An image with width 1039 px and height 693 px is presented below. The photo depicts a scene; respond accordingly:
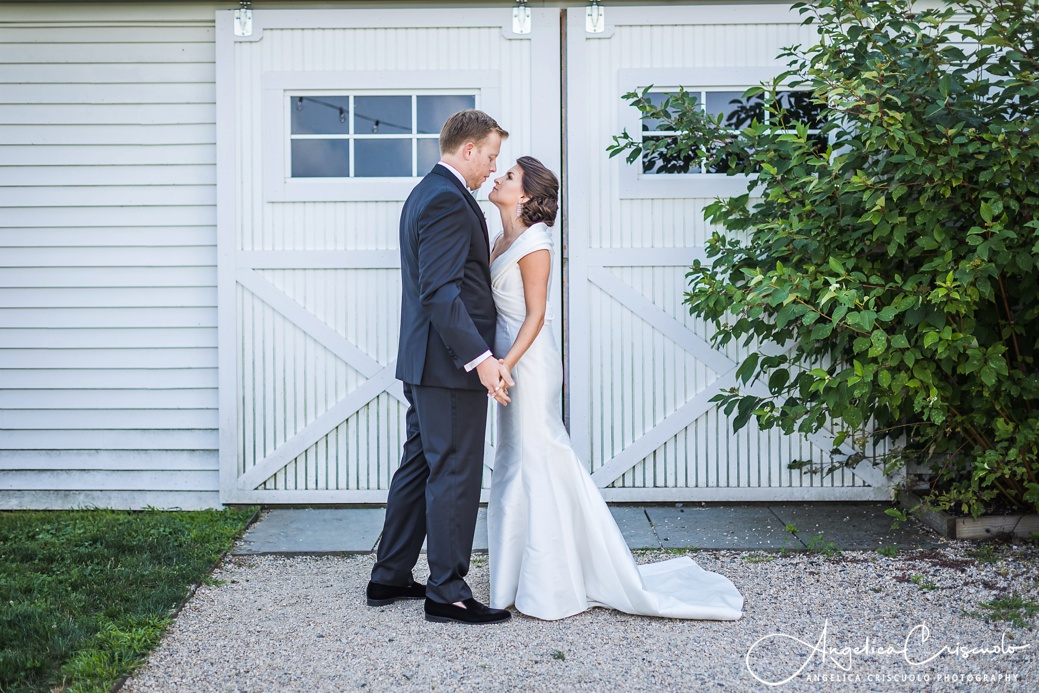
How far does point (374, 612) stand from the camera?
3705mm

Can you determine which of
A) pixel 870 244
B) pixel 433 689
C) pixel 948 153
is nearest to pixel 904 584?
pixel 870 244

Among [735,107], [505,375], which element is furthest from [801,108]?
[505,375]

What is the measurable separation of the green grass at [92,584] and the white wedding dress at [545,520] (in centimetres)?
130

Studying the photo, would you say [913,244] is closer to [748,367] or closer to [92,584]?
[748,367]

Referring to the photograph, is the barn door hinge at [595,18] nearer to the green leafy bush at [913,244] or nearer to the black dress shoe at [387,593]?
the green leafy bush at [913,244]

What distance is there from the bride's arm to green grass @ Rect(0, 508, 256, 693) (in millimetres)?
1633

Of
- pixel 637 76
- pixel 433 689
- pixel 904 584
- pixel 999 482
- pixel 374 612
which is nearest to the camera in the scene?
pixel 433 689

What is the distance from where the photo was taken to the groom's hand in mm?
3389

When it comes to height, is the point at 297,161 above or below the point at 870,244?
above

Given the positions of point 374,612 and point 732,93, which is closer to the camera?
point 374,612

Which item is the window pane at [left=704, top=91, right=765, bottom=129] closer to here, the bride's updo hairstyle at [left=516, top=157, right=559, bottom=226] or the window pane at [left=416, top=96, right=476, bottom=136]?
the window pane at [left=416, top=96, right=476, bottom=136]

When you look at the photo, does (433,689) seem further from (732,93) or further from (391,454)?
(732,93)

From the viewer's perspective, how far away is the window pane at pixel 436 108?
5258 mm

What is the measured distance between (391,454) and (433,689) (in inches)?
95.9
